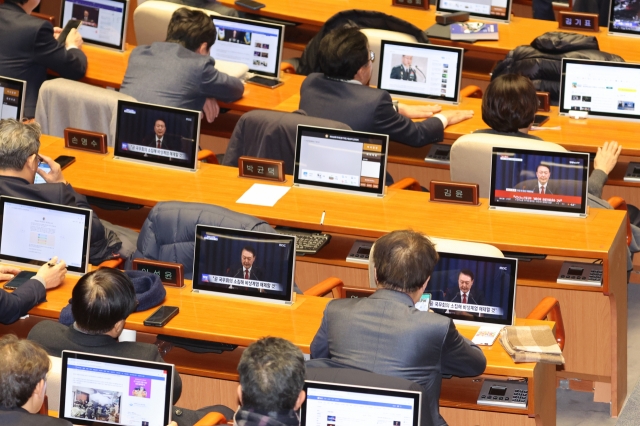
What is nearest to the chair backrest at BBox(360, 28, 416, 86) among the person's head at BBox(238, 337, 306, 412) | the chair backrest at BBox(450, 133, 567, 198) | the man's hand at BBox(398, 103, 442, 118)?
the man's hand at BBox(398, 103, 442, 118)

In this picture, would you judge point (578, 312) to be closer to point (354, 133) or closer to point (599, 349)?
point (599, 349)

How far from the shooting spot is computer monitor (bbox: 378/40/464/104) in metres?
6.87

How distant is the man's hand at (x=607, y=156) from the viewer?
19.4 feet

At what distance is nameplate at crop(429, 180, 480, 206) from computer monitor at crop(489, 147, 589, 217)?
0.36 feet

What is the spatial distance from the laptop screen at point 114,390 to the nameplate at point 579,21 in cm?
496

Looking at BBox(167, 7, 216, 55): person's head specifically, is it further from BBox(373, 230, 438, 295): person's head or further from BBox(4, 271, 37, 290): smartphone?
BBox(373, 230, 438, 295): person's head

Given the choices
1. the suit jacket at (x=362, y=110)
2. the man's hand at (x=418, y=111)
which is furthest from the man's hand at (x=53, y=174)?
the man's hand at (x=418, y=111)

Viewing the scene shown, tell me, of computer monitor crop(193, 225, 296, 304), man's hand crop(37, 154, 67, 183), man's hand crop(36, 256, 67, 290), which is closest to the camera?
computer monitor crop(193, 225, 296, 304)

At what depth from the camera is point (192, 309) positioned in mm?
4711

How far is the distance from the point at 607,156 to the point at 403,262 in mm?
2273

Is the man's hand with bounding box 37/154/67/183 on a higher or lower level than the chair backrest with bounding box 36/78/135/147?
lower

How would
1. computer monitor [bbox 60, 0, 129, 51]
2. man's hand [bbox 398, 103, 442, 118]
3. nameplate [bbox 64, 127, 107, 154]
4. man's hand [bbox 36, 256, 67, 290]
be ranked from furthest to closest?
computer monitor [bbox 60, 0, 129, 51] < man's hand [bbox 398, 103, 442, 118] < nameplate [bbox 64, 127, 107, 154] < man's hand [bbox 36, 256, 67, 290]

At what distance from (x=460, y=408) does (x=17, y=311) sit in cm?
175

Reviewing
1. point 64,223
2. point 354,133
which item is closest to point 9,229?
point 64,223
